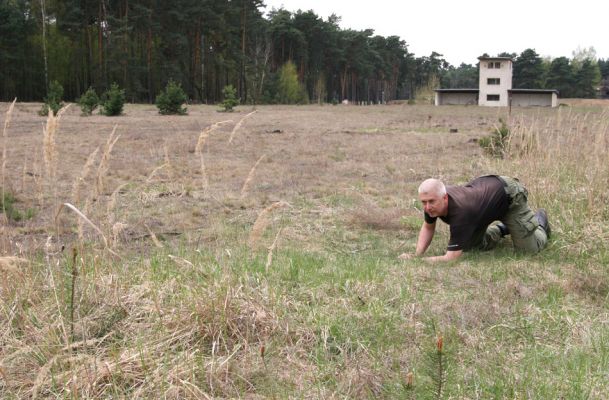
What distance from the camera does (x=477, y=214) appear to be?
454 cm

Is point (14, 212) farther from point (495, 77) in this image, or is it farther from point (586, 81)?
point (586, 81)

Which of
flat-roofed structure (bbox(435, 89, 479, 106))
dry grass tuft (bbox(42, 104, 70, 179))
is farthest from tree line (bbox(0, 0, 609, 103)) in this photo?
dry grass tuft (bbox(42, 104, 70, 179))

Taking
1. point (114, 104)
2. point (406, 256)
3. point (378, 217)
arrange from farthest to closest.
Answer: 1. point (114, 104)
2. point (378, 217)
3. point (406, 256)

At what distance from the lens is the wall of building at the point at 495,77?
54750 mm

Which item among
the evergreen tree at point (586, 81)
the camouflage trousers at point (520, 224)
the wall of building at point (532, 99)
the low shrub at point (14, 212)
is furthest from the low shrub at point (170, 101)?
the evergreen tree at point (586, 81)

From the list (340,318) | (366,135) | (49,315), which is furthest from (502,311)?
(366,135)

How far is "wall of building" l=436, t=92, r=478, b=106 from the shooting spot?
5694cm

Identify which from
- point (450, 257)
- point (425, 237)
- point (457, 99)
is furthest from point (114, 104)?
point (457, 99)

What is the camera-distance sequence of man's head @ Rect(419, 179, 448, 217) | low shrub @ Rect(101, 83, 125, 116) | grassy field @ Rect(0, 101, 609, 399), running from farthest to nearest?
low shrub @ Rect(101, 83, 125, 116)
man's head @ Rect(419, 179, 448, 217)
grassy field @ Rect(0, 101, 609, 399)

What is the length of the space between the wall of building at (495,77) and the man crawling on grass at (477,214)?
53.0m

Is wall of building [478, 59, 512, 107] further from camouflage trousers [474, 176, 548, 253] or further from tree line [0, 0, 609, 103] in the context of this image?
camouflage trousers [474, 176, 548, 253]

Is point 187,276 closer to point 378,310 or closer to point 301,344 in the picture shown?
point 301,344

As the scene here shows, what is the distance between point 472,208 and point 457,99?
55934 mm

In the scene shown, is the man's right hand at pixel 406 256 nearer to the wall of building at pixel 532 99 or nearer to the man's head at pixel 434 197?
→ the man's head at pixel 434 197
